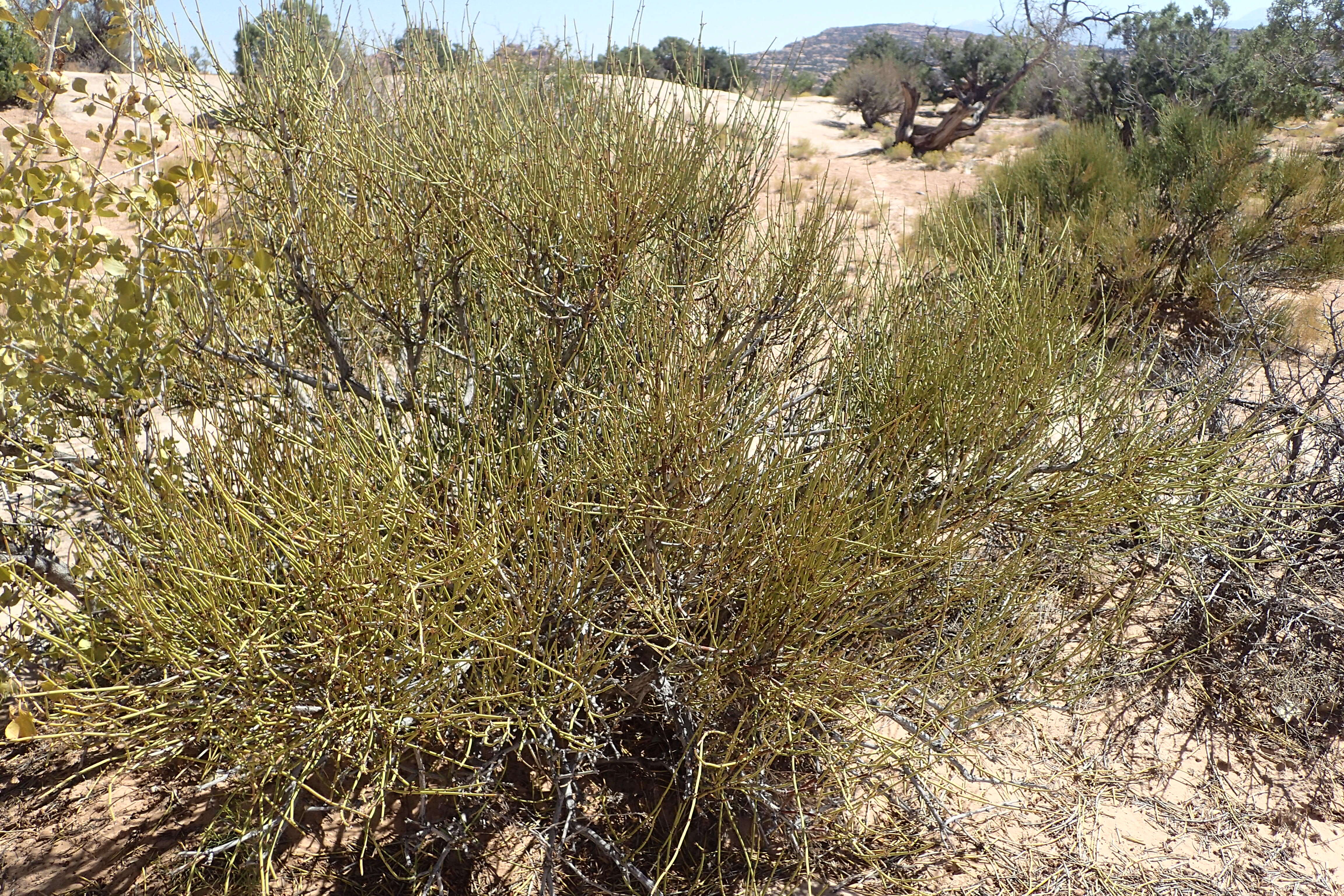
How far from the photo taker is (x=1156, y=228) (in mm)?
7809

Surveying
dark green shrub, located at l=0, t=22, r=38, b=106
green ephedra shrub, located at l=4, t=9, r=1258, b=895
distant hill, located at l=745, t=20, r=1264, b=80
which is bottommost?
green ephedra shrub, located at l=4, t=9, r=1258, b=895

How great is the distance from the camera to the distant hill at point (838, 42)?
3031cm

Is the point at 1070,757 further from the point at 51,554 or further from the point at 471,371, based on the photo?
the point at 51,554

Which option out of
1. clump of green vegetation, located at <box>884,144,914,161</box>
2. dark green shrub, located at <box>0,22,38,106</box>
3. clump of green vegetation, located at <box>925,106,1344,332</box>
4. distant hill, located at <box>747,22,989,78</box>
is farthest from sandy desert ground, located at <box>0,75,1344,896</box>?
distant hill, located at <box>747,22,989,78</box>

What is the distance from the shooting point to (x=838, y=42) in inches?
3204

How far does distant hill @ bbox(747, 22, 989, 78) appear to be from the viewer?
99.5 ft

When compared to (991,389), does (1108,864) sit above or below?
below

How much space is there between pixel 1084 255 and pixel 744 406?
4.78m

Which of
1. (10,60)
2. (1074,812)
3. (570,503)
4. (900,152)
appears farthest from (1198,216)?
(10,60)

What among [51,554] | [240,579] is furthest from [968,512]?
[51,554]

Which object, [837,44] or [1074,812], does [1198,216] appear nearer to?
[1074,812]

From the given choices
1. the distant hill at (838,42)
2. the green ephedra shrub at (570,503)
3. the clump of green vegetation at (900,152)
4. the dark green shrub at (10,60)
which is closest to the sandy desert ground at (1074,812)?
Result: the green ephedra shrub at (570,503)

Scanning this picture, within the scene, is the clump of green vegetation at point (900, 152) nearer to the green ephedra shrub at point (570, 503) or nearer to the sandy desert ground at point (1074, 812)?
the green ephedra shrub at point (570, 503)

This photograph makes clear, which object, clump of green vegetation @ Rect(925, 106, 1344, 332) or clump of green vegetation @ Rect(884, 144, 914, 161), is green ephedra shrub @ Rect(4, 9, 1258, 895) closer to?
clump of green vegetation @ Rect(925, 106, 1344, 332)
